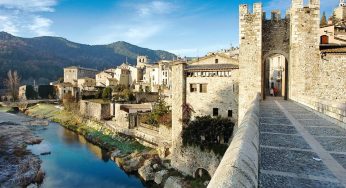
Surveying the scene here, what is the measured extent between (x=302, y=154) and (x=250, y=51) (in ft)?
43.5

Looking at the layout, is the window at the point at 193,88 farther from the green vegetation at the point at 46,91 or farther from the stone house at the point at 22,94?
the stone house at the point at 22,94

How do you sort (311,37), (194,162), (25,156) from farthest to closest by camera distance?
(25,156) → (194,162) → (311,37)

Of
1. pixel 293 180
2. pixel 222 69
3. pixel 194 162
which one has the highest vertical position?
pixel 222 69

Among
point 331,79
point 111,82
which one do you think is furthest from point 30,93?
point 331,79

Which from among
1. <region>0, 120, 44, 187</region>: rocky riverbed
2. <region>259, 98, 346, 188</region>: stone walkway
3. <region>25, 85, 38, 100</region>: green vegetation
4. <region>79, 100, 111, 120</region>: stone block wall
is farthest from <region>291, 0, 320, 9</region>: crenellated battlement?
<region>25, 85, 38, 100</region>: green vegetation

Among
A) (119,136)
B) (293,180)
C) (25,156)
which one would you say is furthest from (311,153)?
(119,136)

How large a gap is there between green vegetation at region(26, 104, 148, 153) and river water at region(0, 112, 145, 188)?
1379 mm

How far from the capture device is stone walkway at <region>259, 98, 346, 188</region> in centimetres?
457

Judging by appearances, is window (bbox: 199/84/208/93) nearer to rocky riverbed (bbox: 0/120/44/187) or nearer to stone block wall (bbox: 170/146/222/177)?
stone block wall (bbox: 170/146/222/177)

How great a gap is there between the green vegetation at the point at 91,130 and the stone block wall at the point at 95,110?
1.64m

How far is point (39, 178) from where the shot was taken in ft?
79.4

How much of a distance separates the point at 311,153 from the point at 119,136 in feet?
115

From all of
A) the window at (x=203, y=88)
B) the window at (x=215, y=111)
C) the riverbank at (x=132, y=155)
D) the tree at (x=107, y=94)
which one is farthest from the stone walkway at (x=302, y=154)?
the tree at (x=107, y=94)

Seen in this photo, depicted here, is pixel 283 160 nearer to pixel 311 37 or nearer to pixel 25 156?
pixel 311 37
